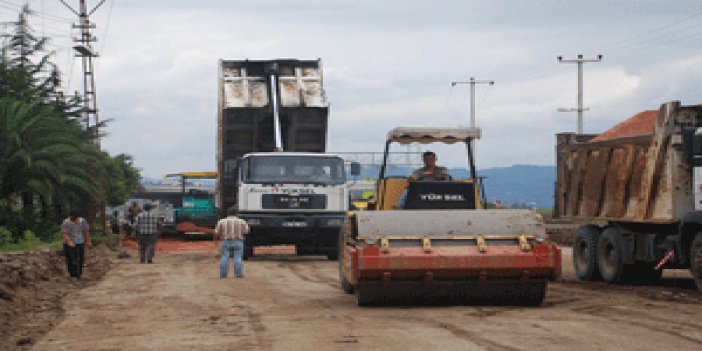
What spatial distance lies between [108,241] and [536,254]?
2699 centimetres

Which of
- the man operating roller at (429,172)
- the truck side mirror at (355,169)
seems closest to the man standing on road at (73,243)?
the truck side mirror at (355,169)

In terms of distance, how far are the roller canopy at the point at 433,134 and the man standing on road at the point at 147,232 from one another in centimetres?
1314

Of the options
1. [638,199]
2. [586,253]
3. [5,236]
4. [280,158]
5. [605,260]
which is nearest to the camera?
[638,199]

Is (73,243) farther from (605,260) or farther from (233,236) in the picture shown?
(605,260)

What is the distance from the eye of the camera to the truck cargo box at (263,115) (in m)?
28.6

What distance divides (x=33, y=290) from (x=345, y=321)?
8020 mm

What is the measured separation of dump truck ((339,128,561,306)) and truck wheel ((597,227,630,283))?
18.0 ft

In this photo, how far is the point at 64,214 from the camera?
3797 centimetres

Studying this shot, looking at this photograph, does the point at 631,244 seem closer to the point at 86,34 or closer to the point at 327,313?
the point at 327,313

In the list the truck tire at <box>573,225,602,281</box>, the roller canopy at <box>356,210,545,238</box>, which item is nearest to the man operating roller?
the roller canopy at <box>356,210,545,238</box>

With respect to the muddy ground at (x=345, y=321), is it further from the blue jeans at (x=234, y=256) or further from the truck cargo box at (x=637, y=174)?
the blue jeans at (x=234, y=256)

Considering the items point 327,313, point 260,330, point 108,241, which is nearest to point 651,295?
point 327,313

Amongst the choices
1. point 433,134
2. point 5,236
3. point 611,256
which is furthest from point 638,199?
point 5,236

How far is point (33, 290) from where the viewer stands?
18.8m
